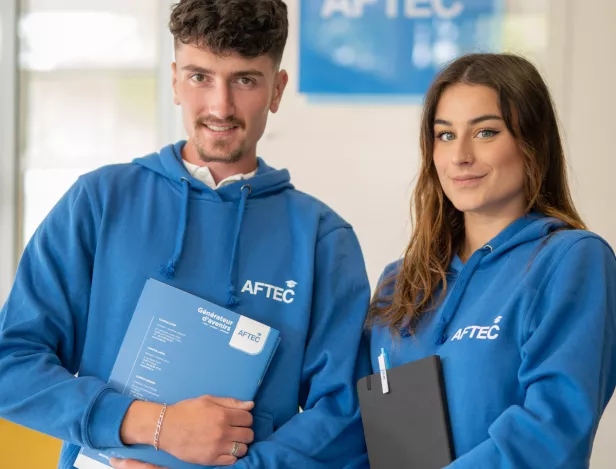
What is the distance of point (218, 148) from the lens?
1.77 m

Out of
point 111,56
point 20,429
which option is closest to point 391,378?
point 20,429

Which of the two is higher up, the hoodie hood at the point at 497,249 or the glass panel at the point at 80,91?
the glass panel at the point at 80,91

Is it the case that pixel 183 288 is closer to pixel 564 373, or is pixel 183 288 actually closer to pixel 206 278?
pixel 206 278

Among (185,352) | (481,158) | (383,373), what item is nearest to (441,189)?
(481,158)

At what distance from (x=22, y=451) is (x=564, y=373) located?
1544 mm

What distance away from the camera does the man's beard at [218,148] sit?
5.78ft

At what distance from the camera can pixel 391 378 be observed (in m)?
1.68

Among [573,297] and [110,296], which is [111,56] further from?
[573,297]

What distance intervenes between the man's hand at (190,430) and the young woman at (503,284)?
0.39 m

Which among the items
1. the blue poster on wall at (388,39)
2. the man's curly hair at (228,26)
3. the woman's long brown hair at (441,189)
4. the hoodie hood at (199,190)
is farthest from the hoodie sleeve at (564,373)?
the blue poster on wall at (388,39)

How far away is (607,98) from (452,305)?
71.8 inches

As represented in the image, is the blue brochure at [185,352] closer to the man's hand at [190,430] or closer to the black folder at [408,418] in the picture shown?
the man's hand at [190,430]

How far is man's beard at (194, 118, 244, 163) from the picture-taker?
5.78 ft

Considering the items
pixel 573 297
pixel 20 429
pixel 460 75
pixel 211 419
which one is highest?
pixel 460 75
